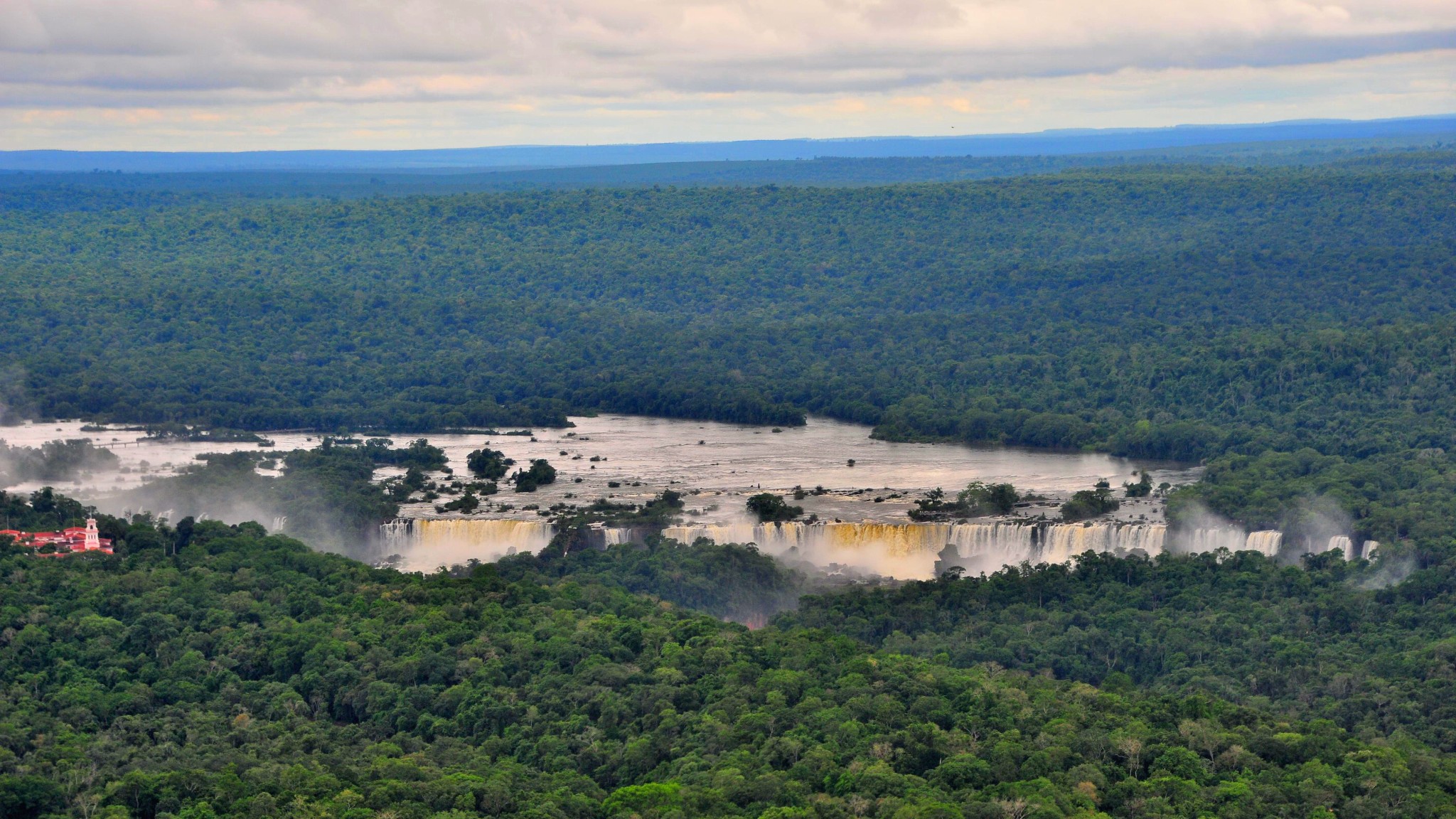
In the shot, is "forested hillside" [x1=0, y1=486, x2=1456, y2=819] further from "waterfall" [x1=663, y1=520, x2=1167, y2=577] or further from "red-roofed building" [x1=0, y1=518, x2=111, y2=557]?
"waterfall" [x1=663, y1=520, x2=1167, y2=577]

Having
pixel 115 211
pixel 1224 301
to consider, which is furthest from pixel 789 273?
pixel 115 211

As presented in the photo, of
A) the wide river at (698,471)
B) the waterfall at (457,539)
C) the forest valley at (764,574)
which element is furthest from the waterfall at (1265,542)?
the waterfall at (457,539)

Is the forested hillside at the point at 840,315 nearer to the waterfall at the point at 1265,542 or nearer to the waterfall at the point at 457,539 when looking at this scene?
the waterfall at the point at 1265,542

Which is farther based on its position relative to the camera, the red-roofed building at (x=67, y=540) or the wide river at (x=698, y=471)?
the wide river at (x=698, y=471)

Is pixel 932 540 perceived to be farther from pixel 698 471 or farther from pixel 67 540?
pixel 67 540

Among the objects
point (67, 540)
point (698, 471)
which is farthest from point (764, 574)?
point (67, 540)

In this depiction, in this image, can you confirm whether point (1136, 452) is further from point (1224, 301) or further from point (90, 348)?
point (90, 348)

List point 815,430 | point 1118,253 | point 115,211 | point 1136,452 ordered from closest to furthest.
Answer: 1. point 1136,452
2. point 815,430
3. point 1118,253
4. point 115,211
